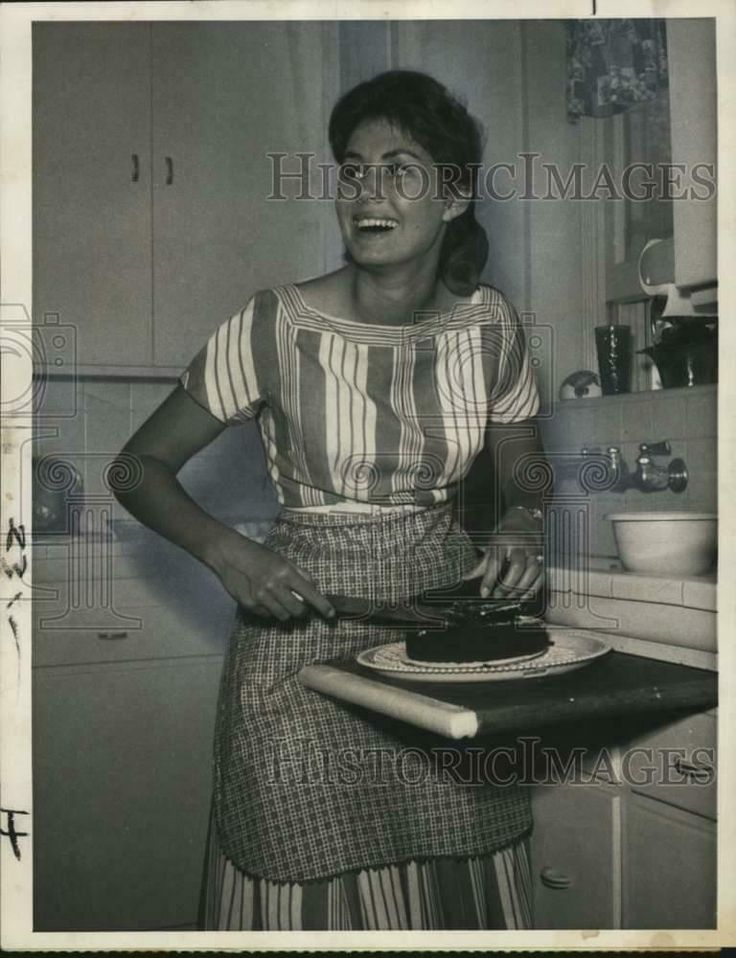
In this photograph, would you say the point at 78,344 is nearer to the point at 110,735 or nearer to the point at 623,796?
the point at 110,735

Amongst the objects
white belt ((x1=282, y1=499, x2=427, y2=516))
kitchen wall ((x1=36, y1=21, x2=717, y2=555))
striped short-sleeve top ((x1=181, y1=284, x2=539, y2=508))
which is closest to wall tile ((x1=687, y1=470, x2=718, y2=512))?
kitchen wall ((x1=36, y1=21, x2=717, y2=555))

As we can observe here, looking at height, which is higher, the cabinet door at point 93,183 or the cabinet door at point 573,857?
the cabinet door at point 93,183

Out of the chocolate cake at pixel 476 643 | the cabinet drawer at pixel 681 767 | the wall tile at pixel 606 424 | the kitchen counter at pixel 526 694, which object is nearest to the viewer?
the kitchen counter at pixel 526 694

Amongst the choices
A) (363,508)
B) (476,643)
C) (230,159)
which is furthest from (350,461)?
(230,159)

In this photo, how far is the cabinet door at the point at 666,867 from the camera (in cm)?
99

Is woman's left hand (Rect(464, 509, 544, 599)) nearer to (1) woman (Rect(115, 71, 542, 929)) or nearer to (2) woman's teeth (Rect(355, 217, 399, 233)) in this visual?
(1) woman (Rect(115, 71, 542, 929))

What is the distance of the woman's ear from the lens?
1.06 meters

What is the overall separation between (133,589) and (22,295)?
0.36 m

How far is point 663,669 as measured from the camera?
0.97 m

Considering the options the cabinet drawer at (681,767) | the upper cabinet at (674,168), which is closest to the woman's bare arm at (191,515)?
the cabinet drawer at (681,767)

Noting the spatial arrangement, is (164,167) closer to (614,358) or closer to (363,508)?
(363,508)

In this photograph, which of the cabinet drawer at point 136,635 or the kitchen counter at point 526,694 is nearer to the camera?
the kitchen counter at point 526,694

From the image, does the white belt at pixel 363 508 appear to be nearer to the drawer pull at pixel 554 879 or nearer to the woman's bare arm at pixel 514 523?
the woman's bare arm at pixel 514 523

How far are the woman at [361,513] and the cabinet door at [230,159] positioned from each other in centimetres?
3
